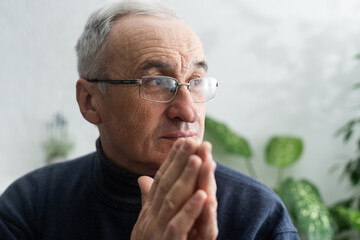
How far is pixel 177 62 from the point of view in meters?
0.92

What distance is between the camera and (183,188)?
1.84 feet

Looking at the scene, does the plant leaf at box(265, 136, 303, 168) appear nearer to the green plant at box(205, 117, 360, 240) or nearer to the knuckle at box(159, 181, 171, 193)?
the green plant at box(205, 117, 360, 240)

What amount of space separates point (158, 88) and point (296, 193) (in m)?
1.39

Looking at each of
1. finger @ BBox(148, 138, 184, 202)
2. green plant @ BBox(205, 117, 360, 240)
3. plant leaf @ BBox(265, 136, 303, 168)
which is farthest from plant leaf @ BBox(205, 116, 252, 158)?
finger @ BBox(148, 138, 184, 202)

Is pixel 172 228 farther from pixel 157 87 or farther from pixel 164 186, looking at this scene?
pixel 157 87

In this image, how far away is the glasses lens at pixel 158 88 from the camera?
3.01ft

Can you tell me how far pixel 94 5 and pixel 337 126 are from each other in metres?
2.04

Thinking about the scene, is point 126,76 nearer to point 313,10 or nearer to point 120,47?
point 120,47

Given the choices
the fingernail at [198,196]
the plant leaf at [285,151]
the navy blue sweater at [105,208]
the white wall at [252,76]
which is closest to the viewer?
the fingernail at [198,196]

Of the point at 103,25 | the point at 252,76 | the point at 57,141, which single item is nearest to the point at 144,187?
the point at 103,25

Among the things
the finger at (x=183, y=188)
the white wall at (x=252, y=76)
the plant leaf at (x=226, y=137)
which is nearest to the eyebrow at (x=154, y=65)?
Result: the finger at (x=183, y=188)

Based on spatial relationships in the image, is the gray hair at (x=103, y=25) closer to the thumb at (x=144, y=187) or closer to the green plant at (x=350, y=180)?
the thumb at (x=144, y=187)

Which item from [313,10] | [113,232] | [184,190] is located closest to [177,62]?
[184,190]

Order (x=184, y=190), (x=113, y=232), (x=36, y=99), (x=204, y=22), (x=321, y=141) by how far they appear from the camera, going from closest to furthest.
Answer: (x=184, y=190), (x=113, y=232), (x=36, y=99), (x=204, y=22), (x=321, y=141)
